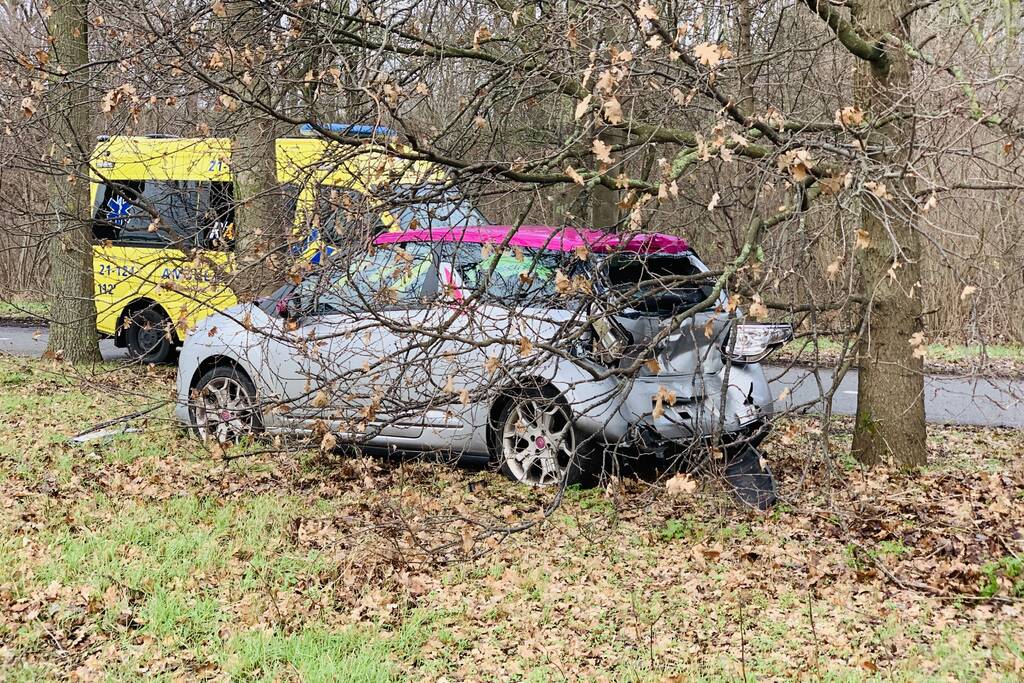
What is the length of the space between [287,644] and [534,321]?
2.70 m

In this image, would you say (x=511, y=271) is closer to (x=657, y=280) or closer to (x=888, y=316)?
(x=657, y=280)

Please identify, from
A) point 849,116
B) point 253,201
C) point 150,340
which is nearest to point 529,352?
point 849,116

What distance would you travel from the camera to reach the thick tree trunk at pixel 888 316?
23.6 feet

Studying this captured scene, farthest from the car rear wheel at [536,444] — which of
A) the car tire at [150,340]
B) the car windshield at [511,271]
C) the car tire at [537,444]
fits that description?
the car tire at [150,340]

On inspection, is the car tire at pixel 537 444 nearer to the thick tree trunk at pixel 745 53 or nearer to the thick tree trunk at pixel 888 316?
the thick tree trunk at pixel 888 316

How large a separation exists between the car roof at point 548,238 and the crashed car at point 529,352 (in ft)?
0.05

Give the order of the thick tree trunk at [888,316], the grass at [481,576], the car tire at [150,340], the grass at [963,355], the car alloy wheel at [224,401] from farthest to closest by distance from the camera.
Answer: the grass at [963,355] < the car tire at [150,340] < the car alloy wheel at [224,401] < the thick tree trunk at [888,316] < the grass at [481,576]

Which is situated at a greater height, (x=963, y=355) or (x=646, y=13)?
(x=646, y=13)

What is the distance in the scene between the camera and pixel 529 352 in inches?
233

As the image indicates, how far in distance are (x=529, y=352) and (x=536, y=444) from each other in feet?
4.59

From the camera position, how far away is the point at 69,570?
5.62 meters

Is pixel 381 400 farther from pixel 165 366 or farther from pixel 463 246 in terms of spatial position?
pixel 165 366

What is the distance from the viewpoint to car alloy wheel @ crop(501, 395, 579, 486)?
7027 mm

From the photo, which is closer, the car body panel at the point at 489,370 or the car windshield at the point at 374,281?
the car body panel at the point at 489,370
